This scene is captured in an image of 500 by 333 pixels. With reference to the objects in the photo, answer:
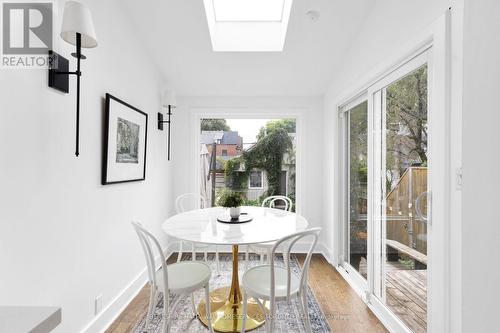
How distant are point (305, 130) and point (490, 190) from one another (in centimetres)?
292

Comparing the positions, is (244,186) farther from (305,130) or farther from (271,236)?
(271,236)

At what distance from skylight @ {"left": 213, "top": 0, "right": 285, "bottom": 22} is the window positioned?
196 centimetres

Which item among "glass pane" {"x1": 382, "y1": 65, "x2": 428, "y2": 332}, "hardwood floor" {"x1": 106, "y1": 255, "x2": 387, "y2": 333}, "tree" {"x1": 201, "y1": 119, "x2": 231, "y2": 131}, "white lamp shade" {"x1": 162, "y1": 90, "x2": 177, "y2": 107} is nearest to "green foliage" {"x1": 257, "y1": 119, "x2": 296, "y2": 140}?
"tree" {"x1": 201, "y1": 119, "x2": 231, "y2": 131}

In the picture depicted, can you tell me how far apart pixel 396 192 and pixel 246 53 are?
200cm

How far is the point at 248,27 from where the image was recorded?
107 inches

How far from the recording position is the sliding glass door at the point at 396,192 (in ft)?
5.52

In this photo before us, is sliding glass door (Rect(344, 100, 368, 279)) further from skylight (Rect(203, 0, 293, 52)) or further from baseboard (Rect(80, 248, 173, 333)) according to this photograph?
baseboard (Rect(80, 248, 173, 333))

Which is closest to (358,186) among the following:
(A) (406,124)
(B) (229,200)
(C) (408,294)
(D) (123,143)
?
(A) (406,124)

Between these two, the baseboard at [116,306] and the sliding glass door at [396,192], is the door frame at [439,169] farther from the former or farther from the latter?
the baseboard at [116,306]

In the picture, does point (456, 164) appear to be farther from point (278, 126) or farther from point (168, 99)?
point (168, 99)

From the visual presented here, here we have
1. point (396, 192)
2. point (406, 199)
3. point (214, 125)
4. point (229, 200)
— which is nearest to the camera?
point (406, 199)

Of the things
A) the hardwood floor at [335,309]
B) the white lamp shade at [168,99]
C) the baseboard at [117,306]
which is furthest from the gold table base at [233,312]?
the white lamp shade at [168,99]

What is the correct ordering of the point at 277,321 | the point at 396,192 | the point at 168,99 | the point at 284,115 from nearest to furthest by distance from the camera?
the point at 396,192, the point at 277,321, the point at 168,99, the point at 284,115

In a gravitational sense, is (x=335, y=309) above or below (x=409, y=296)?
below
